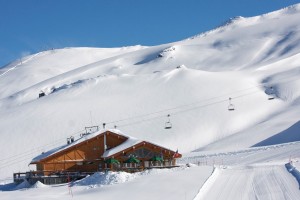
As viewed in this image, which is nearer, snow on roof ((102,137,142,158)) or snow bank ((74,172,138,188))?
snow bank ((74,172,138,188))

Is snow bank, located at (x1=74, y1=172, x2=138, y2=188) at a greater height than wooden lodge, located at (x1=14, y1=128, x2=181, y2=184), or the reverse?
wooden lodge, located at (x1=14, y1=128, x2=181, y2=184)

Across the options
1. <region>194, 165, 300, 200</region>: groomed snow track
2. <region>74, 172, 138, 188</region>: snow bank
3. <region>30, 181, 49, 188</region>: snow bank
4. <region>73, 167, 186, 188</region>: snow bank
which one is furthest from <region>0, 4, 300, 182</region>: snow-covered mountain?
<region>194, 165, 300, 200</region>: groomed snow track

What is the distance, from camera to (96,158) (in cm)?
4788

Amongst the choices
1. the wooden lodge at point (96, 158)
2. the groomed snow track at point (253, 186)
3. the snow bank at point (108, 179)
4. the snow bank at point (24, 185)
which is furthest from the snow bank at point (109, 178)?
the snow bank at point (24, 185)

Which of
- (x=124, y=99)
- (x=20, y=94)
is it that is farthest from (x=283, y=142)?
(x=20, y=94)

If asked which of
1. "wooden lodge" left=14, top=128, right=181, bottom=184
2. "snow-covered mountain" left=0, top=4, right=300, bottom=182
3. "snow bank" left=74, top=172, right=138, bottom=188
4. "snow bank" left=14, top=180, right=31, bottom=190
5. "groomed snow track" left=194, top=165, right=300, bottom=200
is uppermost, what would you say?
"snow-covered mountain" left=0, top=4, right=300, bottom=182

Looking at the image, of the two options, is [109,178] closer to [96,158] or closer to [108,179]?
[108,179]

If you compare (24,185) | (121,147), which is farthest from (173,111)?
(24,185)

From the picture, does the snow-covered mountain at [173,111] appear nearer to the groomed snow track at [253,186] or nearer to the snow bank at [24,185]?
the snow bank at [24,185]

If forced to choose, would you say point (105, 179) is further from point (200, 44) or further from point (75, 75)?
point (200, 44)

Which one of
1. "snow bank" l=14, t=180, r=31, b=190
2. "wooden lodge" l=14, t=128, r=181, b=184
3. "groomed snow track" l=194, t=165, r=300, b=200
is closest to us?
"groomed snow track" l=194, t=165, r=300, b=200

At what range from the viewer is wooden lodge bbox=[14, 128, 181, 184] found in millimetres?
44938

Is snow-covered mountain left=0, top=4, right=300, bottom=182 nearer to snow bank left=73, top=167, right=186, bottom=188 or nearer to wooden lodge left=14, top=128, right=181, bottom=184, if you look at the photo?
wooden lodge left=14, top=128, right=181, bottom=184

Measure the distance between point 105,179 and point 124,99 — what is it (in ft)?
202
